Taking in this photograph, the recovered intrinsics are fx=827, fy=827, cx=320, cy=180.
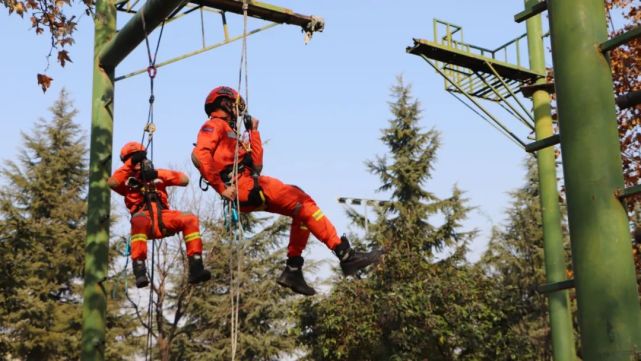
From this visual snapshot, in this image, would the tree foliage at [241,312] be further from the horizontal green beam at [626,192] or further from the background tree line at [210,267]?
the horizontal green beam at [626,192]

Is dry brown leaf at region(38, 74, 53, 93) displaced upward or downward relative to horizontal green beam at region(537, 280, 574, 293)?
upward

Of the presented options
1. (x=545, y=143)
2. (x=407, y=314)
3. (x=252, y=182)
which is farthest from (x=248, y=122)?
(x=407, y=314)

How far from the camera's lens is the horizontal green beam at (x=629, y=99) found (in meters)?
2.49

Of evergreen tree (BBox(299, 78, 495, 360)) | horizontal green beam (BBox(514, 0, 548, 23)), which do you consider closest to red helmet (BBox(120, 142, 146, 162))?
horizontal green beam (BBox(514, 0, 548, 23))

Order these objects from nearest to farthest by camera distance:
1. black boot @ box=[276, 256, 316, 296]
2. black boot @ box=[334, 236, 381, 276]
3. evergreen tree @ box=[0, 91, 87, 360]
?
black boot @ box=[334, 236, 381, 276]
black boot @ box=[276, 256, 316, 296]
evergreen tree @ box=[0, 91, 87, 360]

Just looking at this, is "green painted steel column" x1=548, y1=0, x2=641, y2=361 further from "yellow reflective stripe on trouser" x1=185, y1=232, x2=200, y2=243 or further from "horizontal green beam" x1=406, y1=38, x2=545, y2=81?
"horizontal green beam" x1=406, y1=38, x2=545, y2=81

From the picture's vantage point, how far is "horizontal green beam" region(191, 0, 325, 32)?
7.32 m

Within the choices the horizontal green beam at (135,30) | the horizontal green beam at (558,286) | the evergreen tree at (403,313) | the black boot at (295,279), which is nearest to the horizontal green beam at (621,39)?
the horizontal green beam at (558,286)

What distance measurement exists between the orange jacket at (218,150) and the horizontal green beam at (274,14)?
3.52 feet

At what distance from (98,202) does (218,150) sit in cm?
157

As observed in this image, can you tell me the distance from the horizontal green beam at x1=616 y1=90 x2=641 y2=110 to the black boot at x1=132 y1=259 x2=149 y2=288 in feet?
18.7

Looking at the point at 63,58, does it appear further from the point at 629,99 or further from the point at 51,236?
the point at 51,236

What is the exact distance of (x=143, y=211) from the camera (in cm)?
780

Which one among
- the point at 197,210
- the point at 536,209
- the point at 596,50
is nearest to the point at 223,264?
the point at 197,210
